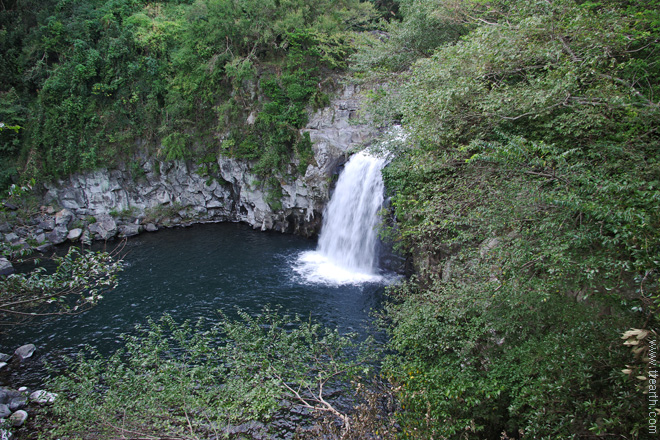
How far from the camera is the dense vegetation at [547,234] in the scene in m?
4.71

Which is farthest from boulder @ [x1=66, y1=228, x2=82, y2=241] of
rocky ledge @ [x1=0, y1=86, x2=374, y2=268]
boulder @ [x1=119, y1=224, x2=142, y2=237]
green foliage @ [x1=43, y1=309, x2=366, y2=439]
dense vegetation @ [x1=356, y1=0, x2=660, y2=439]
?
dense vegetation @ [x1=356, y1=0, x2=660, y2=439]

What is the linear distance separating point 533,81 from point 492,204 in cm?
271

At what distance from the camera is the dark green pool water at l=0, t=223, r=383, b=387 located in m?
11.6

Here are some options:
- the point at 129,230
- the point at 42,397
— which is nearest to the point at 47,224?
the point at 129,230

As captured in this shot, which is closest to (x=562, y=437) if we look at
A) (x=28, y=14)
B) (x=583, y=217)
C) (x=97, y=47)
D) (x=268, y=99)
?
(x=583, y=217)

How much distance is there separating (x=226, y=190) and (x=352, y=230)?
11.6 metres

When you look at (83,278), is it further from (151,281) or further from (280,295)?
(151,281)

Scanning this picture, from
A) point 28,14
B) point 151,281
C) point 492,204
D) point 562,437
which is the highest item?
point 28,14

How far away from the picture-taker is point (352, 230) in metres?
16.9

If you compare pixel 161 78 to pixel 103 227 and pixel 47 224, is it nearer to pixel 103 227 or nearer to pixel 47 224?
pixel 103 227

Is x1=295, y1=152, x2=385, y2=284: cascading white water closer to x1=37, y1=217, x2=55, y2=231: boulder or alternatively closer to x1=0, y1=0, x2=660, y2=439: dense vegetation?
x1=0, y1=0, x2=660, y2=439: dense vegetation

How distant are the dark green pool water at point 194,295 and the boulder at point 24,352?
0.24 metres

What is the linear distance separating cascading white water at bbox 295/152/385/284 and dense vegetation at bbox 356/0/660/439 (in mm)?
7330

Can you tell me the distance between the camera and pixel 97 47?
22.6 m
